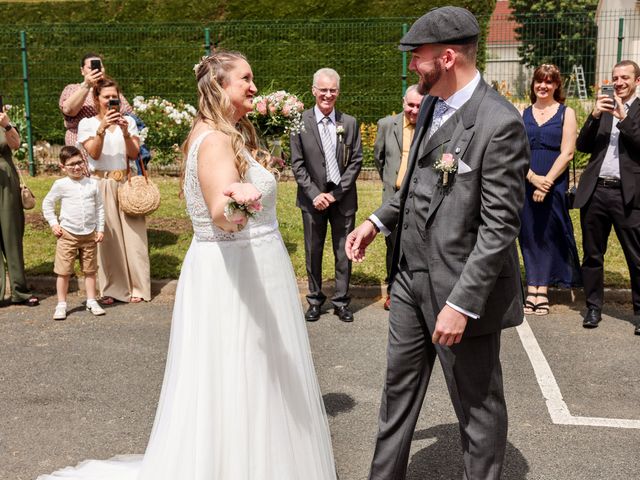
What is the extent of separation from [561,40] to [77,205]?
9.34 m

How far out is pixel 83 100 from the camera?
8.36 metres

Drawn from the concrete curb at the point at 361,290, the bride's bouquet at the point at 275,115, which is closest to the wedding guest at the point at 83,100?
the concrete curb at the point at 361,290

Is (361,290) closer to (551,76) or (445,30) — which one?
(551,76)

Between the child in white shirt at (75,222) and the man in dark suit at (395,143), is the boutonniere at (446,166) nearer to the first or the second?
the man in dark suit at (395,143)

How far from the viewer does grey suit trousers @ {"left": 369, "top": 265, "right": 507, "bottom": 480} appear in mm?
3734

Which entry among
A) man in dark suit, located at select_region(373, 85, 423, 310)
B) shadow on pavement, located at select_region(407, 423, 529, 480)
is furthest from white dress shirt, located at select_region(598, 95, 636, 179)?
shadow on pavement, located at select_region(407, 423, 529, 480)

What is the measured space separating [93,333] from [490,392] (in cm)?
464

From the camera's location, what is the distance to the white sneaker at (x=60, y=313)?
771cm

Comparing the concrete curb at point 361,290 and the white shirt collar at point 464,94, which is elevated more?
the white shirt collar at point 464,94

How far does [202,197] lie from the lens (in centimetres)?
399

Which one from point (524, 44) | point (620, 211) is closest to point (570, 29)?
point (524, 44)

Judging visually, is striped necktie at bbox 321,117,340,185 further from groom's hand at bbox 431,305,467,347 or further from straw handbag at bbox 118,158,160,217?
groom's hand at bbox 431,305,467,347

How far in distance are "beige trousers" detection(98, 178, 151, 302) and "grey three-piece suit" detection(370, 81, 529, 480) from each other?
4.89 metres

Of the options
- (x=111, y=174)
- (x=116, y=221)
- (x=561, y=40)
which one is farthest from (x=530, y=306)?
(x=561, y=40)
